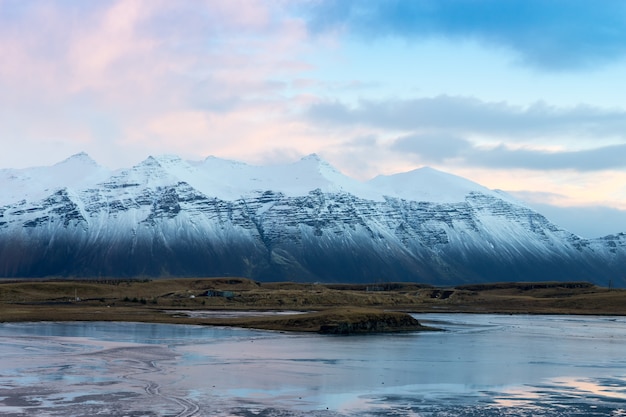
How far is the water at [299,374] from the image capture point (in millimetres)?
42750

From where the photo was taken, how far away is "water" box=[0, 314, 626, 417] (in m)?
42.8

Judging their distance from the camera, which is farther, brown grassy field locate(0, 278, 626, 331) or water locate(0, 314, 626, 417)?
brown grassy field locate(0, 278, 626, 331)

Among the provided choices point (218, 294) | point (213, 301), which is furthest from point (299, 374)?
point (218, 294)

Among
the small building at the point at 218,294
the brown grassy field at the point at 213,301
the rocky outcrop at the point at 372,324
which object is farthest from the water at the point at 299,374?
the small building at the point at 218,294

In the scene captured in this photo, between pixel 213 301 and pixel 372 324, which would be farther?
pixel 213 301

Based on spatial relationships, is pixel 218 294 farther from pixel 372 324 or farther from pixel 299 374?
pixel 299 374

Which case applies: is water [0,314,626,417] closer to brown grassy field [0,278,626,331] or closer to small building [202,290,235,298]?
brown grassy field [0,278,626,331]

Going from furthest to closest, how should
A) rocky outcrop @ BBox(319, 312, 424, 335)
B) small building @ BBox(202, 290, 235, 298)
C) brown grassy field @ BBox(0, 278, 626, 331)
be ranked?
small building @ BBox(202, 290, 235, 298), brown grassy field @ BBox(0, 278, 626, 331), rocky outcrop @ BBox(319, 312, 424, 335)

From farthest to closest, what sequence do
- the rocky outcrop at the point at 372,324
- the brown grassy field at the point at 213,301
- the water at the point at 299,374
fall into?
the brown grassy field at the point at 213,301
the rocky outcrop at the point at 372,324
the water at the point at 299,374

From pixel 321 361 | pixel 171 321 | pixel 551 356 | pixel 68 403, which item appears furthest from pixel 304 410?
pixel 171 321

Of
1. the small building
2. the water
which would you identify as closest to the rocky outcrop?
the water

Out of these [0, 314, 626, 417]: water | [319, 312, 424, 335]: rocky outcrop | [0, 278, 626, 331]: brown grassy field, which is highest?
[0, 278, 626, 331]: brown grassy field

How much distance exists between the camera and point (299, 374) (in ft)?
178

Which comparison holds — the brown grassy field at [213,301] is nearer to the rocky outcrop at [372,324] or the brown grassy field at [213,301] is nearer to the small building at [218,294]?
the small building at [218,294]
